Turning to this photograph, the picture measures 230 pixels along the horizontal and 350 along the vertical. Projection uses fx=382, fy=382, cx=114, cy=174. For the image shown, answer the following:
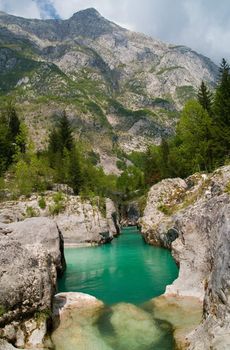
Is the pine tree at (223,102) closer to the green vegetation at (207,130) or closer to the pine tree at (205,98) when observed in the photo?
the green vegetation at (207,130)

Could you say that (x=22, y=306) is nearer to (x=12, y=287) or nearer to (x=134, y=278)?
(x=12, y=287)

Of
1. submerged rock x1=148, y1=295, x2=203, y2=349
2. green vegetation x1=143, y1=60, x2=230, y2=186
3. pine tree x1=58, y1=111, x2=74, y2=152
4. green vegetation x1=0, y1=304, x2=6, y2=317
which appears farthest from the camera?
pine tree x1=58, y1=111, x2=74, y2=152

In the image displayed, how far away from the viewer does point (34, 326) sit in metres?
21.4

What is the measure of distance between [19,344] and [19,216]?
151 ft

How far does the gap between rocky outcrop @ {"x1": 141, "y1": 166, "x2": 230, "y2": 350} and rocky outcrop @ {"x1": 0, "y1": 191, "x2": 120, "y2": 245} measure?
8497 mm

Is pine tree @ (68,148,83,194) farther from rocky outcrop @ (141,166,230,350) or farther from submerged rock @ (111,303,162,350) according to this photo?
submerged rock @ (111,303,162,350)

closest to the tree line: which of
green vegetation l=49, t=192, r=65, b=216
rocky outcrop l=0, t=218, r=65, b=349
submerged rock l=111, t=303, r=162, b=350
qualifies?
green vegetation l=49, t=192, r=65, b=216

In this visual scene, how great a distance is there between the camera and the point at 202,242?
3114 centimetres

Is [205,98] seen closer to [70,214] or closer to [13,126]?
[70,214]

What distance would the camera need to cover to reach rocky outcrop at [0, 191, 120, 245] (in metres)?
65.4

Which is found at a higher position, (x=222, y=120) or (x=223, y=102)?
(x=223, y=102)

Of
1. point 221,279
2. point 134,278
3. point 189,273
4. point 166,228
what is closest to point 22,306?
point 221,279

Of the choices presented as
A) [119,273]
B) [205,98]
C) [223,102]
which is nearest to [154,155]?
[205,98]

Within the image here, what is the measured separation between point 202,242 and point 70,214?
3960cm
